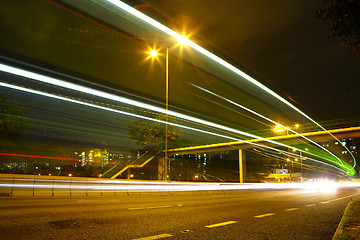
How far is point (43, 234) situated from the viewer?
549 centimetres

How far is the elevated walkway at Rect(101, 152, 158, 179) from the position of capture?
5162 centimetres

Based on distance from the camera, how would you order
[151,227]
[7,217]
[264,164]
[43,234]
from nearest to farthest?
[43,234], [151,227], [7,217], [264,164]

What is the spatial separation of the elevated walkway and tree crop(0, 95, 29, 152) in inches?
792

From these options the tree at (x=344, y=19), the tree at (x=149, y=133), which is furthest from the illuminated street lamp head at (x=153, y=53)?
the tree at (x=149, y=133)

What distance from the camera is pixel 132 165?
5269 cm

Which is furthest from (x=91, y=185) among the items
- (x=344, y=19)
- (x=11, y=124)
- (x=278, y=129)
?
(x=278, y=129)

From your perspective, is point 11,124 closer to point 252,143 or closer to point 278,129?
point 252,143

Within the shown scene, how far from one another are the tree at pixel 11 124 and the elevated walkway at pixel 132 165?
20110mm

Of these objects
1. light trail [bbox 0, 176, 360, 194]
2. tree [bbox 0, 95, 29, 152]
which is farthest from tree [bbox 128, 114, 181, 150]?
light trail [bbox 0, 176, 360, 194]

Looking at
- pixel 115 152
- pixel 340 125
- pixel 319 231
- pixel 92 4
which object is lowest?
pixel 319 231

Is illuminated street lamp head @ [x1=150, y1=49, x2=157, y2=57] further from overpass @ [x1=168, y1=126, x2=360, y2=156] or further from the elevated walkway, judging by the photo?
the elevated walkway

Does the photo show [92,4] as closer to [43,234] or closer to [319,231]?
[43,234]

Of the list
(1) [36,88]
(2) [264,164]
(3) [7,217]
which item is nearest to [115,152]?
(1) [36,88]

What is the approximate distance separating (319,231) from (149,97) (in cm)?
3237
